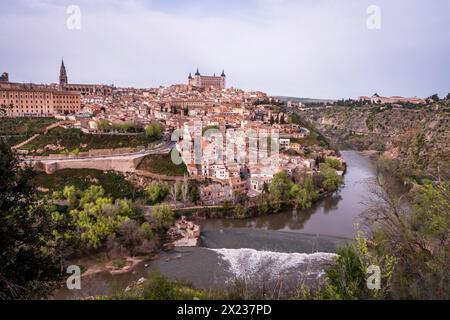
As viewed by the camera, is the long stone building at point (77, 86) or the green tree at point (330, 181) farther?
the long stone building at point (77, 86)

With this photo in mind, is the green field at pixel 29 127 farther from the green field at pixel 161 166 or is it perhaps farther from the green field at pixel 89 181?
the green field at pixel 161 166

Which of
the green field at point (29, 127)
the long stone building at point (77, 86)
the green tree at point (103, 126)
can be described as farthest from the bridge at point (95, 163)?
the long stone building at point (77, 86)

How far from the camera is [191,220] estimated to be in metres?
14.8

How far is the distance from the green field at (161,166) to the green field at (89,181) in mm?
1567

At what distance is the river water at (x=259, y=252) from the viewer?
359 inches

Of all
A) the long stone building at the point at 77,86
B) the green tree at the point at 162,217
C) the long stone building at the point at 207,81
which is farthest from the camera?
the long stone building at the point at 207,81

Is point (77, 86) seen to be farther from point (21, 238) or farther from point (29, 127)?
point (21, 238)

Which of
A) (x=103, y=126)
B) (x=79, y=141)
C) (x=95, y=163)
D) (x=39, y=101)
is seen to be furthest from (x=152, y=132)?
(x=39, y=101)

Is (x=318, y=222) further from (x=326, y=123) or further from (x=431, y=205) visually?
(x=326, y=123)

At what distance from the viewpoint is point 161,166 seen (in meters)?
18.5

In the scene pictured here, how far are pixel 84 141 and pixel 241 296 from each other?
62.5 feet

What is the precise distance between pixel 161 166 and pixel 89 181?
12.9ft

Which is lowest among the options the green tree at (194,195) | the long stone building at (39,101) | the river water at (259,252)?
the river water at (259,252)

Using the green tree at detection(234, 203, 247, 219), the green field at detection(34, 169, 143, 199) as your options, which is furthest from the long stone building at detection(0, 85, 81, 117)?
the green tree at detection(234, 203, 247, 219)
